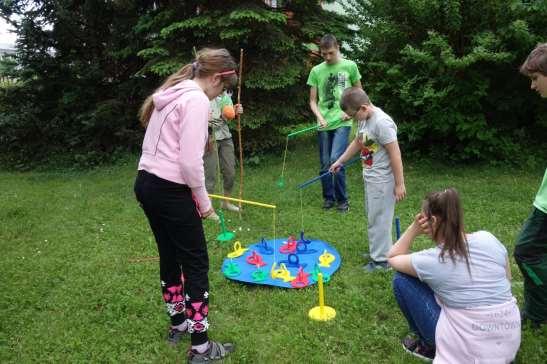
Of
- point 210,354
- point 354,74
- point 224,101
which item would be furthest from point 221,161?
point 210,354

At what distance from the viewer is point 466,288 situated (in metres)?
2.40

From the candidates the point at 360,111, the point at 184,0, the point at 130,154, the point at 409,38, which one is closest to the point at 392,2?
the point at 409,38

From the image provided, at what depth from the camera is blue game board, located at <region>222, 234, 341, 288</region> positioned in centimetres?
384

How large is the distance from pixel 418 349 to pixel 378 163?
1.42 metres

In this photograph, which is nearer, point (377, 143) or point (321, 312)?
point (321, 312)

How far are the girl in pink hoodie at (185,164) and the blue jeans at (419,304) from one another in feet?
3.69

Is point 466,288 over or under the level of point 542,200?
under

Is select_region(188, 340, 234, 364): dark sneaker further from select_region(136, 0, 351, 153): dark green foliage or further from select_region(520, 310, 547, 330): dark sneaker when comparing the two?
select_region(136, 0, 351, 153): dark green foliage

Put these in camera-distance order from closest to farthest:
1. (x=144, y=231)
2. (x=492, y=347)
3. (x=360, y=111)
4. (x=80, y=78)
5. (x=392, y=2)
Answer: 1. (x=492, y=347)
2. (x=360, y=111)
3. (x=144, y=231)
4. (x=392, y=2)
5. (x=80, y=78)

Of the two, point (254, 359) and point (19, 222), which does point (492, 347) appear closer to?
point (254, 359)

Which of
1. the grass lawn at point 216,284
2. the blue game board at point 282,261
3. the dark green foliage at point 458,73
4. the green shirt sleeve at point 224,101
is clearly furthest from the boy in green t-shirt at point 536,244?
the dark green foliage at point 458,73

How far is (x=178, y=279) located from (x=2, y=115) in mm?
7963

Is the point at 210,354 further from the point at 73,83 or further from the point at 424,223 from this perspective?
the point at 73,83

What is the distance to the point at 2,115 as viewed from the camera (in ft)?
30.2
